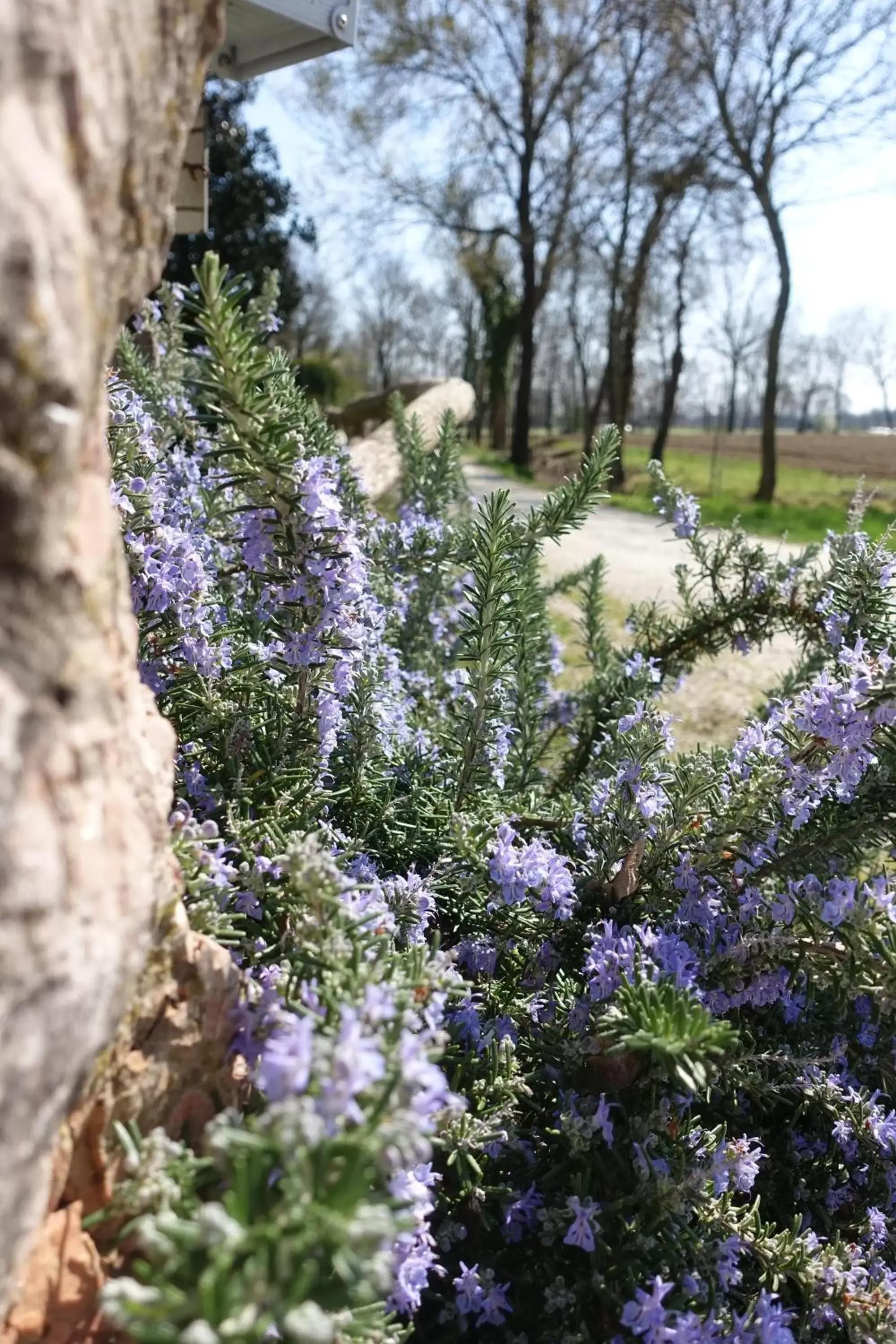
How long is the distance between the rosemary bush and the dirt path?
289mm

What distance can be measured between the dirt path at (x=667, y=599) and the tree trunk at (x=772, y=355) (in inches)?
107

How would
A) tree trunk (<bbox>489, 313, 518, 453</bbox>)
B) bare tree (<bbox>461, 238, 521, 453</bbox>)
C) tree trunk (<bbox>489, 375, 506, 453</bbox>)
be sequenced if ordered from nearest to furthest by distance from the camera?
1. bare tree (<bbox>461, 238, 521, 453</bbox>)
2. tree trunk (<bbox>489, 313, 518, 453</bbox>)
3. tree trunk (<bbox>489, 375, 506, 453</bbox>)

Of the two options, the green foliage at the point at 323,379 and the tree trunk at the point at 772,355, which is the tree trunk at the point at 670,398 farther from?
the green foliage at the point at 323,379

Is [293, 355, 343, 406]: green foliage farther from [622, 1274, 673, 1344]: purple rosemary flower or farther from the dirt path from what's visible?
[622, 1274, 673, 1344]: purple rosemary flower

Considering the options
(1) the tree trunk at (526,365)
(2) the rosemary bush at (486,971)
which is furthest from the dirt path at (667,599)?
(1) the tree trunk at (526,365)

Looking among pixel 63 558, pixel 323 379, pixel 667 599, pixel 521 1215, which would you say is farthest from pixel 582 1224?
pixel 323 379

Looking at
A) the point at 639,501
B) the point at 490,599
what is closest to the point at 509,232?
the point at 639,501

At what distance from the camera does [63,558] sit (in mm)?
649

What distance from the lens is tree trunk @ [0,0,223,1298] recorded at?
0.59 metres

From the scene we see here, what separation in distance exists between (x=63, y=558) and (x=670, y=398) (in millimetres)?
20172

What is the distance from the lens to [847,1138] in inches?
52.3

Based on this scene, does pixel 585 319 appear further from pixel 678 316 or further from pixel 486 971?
pixel 486 971

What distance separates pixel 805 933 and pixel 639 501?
14.3m

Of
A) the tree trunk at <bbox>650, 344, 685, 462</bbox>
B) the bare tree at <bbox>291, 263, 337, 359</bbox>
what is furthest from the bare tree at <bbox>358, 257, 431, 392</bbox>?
the tree trunk at <bbox>650, 344, 685, 462</bbox>
